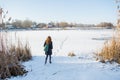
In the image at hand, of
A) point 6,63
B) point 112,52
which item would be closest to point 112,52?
point 112,52

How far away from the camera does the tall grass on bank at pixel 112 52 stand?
31.1ft

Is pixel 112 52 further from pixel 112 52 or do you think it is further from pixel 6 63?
pixel 6 63

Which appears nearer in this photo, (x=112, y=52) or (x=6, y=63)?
(x=6, y=63)

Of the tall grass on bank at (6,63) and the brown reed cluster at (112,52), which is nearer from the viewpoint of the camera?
the tall grass on bank at (6,63)

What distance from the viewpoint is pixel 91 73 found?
293 inches

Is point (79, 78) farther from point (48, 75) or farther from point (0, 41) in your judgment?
point (0, 41)

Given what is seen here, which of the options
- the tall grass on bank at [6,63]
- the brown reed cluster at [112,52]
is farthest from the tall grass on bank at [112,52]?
the tall grass on bank at [6,63]

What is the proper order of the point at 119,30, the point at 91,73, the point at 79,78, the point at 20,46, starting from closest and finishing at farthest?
the point at 79,78
the point at 91,73
the point at 119,30
the point at 20,46

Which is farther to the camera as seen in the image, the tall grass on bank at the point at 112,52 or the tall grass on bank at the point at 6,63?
the tall grass on bank at the point at 112,52

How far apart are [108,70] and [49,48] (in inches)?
126

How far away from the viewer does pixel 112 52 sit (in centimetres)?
972

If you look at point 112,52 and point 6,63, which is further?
point 112,52

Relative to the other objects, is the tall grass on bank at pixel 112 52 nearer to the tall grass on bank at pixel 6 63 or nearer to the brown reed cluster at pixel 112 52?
the brown reed cluster at pixel 112 52

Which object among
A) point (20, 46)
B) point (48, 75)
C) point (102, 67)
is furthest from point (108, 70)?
point (20, 46)
